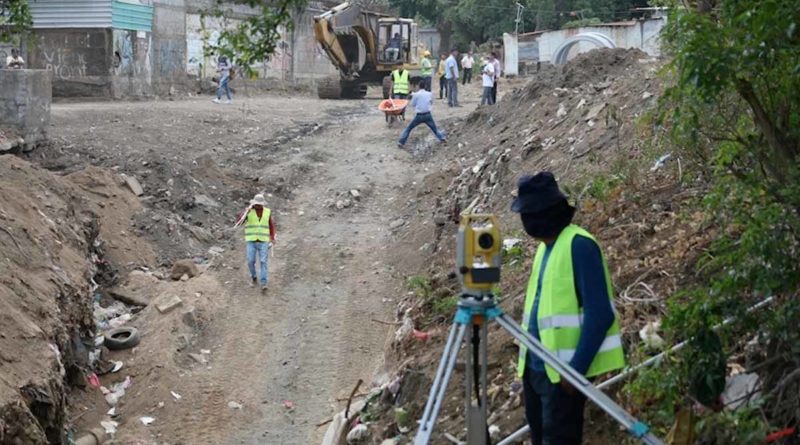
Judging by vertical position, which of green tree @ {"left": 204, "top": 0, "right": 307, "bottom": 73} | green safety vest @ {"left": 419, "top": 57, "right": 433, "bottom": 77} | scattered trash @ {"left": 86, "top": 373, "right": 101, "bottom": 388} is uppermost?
green safety vest @ {"left": 419, "top": 57, "right": 433, "bottom": 77}

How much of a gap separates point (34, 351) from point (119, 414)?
1613 mm

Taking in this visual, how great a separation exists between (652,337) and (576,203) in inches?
170

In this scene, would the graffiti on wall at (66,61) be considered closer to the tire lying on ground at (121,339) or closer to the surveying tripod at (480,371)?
the tire lying on ground at (121,339)

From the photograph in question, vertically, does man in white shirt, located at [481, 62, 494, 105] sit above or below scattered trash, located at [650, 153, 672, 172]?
above

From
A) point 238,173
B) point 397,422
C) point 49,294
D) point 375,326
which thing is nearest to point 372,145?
point 238,173

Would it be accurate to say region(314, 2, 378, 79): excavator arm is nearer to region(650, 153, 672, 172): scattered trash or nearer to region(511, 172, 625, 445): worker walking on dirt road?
region(650, 153, 672, 172): scattered trash

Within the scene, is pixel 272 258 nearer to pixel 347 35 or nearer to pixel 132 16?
pixel 132 16

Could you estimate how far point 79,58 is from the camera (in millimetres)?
28266

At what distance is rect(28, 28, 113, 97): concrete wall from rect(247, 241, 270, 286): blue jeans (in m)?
15.8

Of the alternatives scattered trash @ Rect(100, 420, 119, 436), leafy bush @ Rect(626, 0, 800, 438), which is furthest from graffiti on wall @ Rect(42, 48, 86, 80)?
leafy bush @ Rect(626, 0, 800, 438)

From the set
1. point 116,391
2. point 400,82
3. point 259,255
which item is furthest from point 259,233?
point 400,82

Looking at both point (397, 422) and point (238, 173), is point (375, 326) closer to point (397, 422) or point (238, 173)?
point (397, 422)

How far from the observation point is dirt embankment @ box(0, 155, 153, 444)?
8836mm

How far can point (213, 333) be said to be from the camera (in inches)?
494
